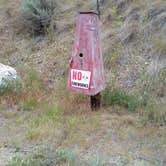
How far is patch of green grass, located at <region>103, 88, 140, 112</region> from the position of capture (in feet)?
18.9

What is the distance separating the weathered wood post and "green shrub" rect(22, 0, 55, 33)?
3025mm

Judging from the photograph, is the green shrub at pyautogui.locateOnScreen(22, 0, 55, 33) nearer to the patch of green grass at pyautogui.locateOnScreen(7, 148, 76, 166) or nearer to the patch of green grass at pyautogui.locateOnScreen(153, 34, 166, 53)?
the patch of green grass at pyautogui.locateOnScreen(153, 34, 166, 53)

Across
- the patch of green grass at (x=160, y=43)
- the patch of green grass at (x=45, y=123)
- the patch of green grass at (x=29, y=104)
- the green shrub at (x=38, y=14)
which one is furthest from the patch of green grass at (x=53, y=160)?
the green shrub at (x=38, y=14)

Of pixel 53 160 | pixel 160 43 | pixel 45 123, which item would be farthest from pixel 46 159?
pixel 160 43

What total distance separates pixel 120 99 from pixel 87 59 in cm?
71

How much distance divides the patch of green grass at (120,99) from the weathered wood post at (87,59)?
0.30 meters

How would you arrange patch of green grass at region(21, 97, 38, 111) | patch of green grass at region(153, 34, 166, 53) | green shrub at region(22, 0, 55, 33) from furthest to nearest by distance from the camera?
green shrub at region(22, 0, 55, 33) < patch of green grass at region(153, 34, 166, 53) < patch of green grass at region(21, 97, 38, 111)

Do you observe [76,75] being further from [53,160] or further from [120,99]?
[53,160]

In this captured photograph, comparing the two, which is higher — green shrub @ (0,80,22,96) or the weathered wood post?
the weathered wood post

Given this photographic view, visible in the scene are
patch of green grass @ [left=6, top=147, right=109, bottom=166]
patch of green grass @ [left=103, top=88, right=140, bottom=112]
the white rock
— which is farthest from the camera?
the white rock

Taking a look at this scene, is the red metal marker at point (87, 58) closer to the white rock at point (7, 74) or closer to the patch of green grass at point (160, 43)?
the patch of green grass at point (160, 43)

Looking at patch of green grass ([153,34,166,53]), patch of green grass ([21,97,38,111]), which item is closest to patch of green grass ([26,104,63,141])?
patch of green grass ([21,97,38,111])

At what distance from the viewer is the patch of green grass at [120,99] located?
5.77 metres

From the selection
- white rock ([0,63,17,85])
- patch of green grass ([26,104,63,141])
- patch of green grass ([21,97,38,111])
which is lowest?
patch of green grass ([26,104,63,141])
